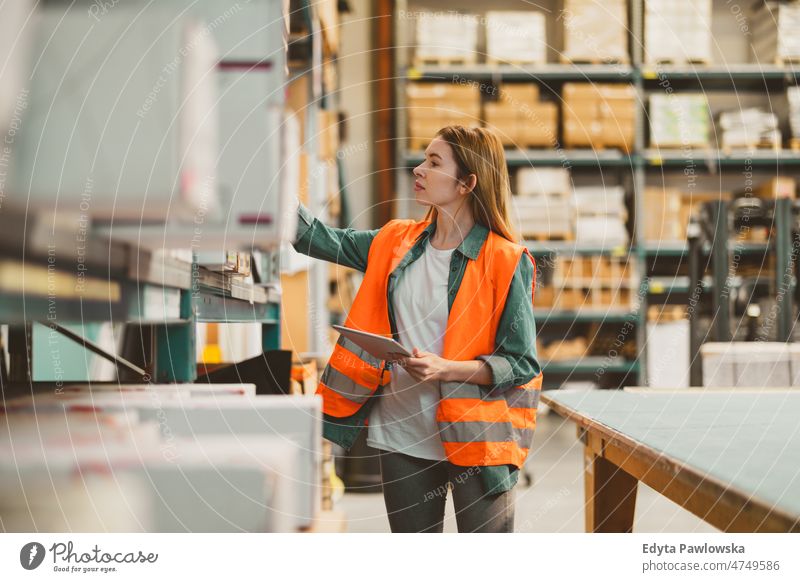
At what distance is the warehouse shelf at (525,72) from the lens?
5215 millimetres

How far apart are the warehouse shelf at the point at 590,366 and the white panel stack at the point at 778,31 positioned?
2294 mm

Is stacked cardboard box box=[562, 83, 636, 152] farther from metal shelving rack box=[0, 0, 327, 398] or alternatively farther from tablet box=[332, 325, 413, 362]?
tablet box=[332, 325, 413, 362]

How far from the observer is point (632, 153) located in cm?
528

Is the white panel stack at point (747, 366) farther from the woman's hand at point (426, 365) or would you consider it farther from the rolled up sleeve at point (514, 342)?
the woman's hand at point (426, 365)

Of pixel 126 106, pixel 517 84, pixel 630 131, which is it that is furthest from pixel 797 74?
pixel 126 106

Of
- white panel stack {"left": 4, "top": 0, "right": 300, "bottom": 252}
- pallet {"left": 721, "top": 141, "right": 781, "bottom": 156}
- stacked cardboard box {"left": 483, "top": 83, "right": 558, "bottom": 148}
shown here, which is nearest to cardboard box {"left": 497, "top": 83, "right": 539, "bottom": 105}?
stacked cardboard box {"left": 483, "top": 83, "right": 558, "bottom": 148}

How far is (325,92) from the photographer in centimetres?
419

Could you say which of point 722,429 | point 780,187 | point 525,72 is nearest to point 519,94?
point 525,72

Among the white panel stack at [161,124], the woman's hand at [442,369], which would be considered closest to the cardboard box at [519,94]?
the white panel stack at [161,124]

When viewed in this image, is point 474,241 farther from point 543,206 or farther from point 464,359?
point 543,206

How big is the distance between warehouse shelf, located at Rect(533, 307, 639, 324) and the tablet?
3482 millimetres

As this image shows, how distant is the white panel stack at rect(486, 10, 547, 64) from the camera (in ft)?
17.0
